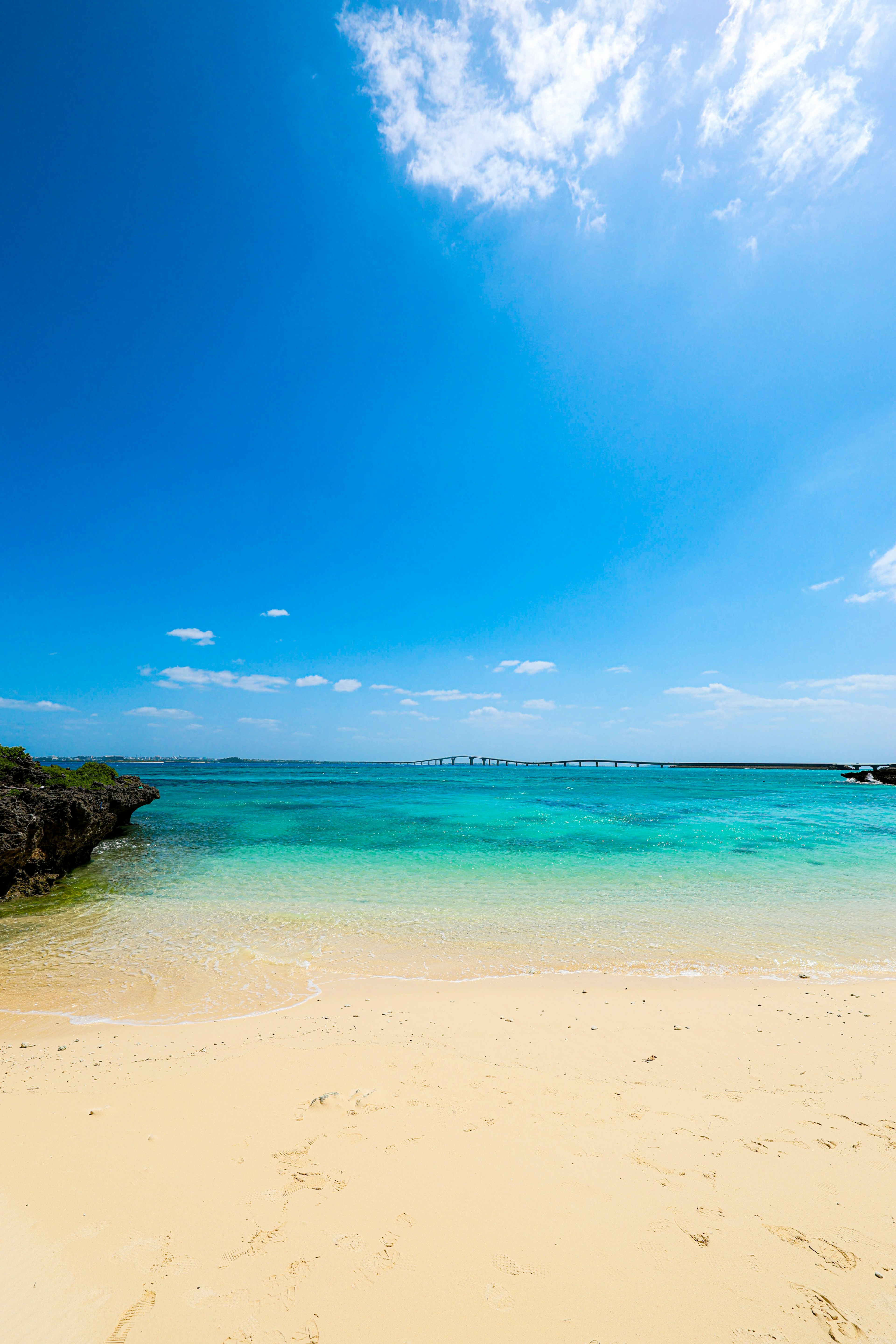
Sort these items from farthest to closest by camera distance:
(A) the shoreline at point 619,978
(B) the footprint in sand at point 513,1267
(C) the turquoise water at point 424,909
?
(C) the turquoise water at point 424,909 → (A) the shoreline at point 619,978 → (B) the footprint in sand at point 513,1267

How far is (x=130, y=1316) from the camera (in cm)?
262

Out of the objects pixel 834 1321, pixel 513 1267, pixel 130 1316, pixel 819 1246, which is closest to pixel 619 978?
pixel 819 1246

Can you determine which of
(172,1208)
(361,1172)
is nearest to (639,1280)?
(361,1172)

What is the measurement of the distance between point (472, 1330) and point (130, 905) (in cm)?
1101

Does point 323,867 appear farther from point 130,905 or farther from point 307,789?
point 307,789

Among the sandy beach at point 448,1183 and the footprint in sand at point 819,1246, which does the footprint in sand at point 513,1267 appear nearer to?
the sandy beach at point 448,1183

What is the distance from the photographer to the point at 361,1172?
3.65 meters

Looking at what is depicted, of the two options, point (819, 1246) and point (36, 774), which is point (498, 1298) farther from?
point (36, 774)

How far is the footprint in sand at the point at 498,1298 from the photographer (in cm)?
271

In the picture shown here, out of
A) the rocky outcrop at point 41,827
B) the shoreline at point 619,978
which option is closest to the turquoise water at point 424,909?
the shoreline at point 619,978

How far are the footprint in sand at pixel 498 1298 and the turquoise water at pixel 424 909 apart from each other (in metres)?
4.86

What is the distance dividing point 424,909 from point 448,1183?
7581 mm

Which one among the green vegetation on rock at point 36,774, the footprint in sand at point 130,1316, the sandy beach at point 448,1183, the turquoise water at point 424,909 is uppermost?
the green vegetation on rock at point 36,774

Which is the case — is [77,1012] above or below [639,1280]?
below
